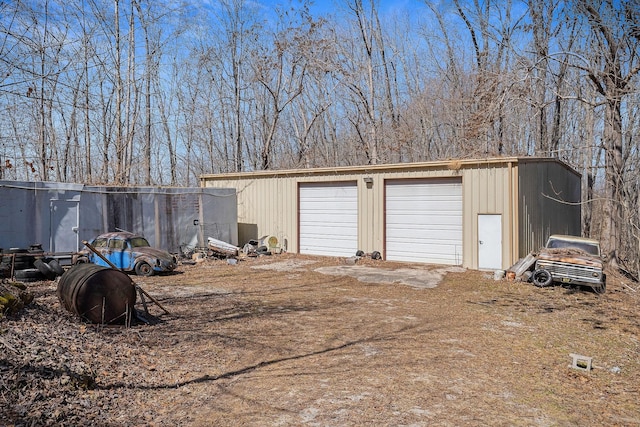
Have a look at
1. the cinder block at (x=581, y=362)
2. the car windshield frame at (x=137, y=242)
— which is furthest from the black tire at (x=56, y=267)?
the cinder block at (x=581, y=362)

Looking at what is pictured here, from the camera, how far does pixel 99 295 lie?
7211 millimetres

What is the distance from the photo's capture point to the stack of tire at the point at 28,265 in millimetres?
11891

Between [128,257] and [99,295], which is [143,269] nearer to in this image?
[128,257]

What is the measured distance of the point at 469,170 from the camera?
15.3m

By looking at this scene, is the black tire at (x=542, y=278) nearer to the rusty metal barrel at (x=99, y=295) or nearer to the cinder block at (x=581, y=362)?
the cinder block at (x=581, y=362)

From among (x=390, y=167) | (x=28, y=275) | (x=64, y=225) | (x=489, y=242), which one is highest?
(x=390, y=167)

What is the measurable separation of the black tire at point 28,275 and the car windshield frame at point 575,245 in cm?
1420

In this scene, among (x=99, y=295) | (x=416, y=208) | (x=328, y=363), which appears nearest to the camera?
(x=328, y=363)

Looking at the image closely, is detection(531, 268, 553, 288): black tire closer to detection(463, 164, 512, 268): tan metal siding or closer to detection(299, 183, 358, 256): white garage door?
detection(463, 164, 512, 268): tan metal siding

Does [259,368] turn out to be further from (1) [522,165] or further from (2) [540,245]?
(2) [540,245]

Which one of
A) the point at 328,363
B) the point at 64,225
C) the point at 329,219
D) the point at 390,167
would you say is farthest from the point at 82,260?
the point at 390,167

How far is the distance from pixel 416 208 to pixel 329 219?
12.7 feet

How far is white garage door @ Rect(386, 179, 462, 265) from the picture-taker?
1588cm

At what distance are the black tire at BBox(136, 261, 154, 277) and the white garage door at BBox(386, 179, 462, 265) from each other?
858 cm
